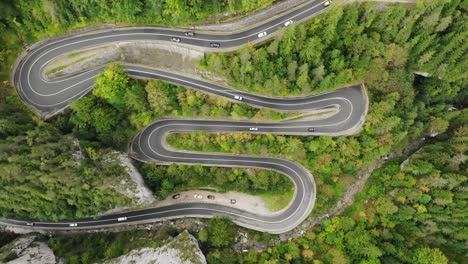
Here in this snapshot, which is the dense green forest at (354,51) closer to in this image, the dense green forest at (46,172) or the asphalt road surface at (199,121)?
the asphalt road surface at (199,121)

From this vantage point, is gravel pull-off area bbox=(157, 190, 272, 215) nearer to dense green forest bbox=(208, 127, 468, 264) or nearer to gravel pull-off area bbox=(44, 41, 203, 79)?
dense green forest bbox=(208, 127, 468, 264)

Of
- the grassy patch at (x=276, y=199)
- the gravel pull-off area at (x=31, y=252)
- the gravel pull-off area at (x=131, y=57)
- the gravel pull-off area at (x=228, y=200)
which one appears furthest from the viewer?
the gravel pull-off area at (x=228, y=200)

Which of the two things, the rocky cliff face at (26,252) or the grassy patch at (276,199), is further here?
the grassy patch at (276,199)

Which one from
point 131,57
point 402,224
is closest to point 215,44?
point 131,57

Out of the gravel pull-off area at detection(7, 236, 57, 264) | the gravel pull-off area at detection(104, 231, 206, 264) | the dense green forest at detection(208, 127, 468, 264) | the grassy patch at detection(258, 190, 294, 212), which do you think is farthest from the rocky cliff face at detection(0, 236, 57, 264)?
the grassy patch at detection(258, 190, 294, 212)

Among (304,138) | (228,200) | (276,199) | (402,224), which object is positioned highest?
(304,138)

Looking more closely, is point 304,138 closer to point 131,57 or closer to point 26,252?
point 131,57

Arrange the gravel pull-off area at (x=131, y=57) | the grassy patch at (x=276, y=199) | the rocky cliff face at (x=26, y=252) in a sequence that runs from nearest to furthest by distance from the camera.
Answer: the rocky cliff face at (x=26, y=252) < the gravel pull-off area at (x=131, y=57) < the grassy patch at (x=276, y=199)

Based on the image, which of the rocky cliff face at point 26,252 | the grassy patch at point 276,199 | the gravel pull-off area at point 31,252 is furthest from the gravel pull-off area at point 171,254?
the grassy patch at point 276,199
